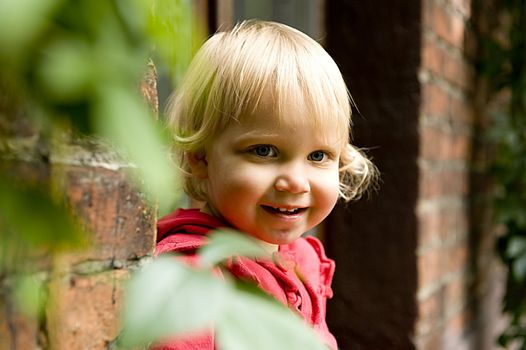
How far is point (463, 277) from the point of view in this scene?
7.94 feet

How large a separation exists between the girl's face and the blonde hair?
2cm

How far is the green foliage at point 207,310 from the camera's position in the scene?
260 mm

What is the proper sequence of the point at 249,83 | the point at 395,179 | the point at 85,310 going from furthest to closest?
the point at 395,179
the point at 249,83
the point at 85,310

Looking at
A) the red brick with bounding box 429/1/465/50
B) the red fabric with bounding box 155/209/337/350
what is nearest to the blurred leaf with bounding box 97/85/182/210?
the red fabric with bounding box 155/209/337/350

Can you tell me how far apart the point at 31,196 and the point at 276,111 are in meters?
0.65

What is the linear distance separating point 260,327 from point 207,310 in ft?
0.08

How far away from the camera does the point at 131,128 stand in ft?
0.87

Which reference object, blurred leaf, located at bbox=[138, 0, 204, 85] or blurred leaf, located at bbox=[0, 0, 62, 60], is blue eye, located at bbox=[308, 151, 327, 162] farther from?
blurred leaf, located at bbox=[0, 0, 62, 60]

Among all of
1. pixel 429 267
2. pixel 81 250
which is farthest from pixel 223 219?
pixel 429 267

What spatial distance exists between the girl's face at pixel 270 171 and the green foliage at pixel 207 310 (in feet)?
2.07

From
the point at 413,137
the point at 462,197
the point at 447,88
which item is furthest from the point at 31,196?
the point at 462,197

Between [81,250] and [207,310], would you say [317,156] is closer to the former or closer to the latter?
[81,250]

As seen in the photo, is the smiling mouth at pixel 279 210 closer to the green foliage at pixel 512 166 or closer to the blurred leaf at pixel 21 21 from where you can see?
the blurred leaf at pixel 21 21

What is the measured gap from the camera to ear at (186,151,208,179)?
1011 millimetres
